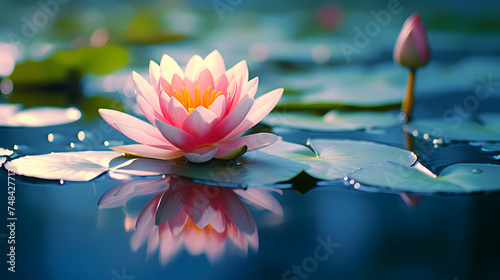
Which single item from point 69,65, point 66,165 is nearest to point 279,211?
point 66,165

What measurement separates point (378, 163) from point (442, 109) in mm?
736

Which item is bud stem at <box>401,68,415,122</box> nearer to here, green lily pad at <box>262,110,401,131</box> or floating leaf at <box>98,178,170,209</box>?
green lily pad at <box>262,110,401,131</box>

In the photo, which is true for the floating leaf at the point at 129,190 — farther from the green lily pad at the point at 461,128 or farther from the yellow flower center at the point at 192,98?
the green lily pad at the point at 461,128

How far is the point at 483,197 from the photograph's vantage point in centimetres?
93

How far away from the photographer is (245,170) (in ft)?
3.29

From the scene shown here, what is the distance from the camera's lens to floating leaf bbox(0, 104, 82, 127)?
140cm

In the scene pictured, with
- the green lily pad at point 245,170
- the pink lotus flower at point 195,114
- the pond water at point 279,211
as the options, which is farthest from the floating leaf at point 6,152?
the green lily pad at point 245,170

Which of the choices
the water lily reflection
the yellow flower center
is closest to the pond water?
the water lily reflection

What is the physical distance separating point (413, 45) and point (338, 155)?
59 centimetres

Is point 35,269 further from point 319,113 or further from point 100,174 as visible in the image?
point 319,113

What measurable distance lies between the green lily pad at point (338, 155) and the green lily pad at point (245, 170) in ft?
0.12

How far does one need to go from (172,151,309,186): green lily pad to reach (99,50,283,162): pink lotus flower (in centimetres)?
2

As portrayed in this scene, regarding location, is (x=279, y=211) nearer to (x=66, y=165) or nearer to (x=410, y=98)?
(x=66, y=165)

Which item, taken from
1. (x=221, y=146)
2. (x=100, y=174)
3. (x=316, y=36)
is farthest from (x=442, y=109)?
(x=316, y=36)
